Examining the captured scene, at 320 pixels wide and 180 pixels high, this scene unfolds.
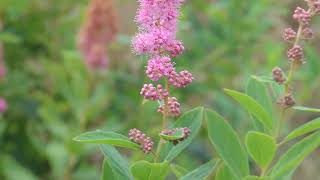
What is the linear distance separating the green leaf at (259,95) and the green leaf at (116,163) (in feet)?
0.79

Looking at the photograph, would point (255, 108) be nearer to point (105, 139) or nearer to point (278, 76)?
point (278, 76)

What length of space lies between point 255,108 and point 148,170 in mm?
196

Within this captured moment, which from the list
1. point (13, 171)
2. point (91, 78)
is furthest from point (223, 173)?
point (91, 78)

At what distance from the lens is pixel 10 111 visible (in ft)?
10.3

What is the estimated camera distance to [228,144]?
1.26 m

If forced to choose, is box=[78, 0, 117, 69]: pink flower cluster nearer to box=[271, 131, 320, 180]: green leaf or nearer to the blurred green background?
the blurred green background

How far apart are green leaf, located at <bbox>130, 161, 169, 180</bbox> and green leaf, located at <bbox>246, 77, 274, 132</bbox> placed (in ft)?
0.69

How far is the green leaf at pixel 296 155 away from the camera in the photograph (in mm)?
1217

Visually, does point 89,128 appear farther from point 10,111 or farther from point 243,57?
point 243,57

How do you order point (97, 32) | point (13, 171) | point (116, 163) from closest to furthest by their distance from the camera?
point (116, 163) → point (13, 171) → point (97, 32)

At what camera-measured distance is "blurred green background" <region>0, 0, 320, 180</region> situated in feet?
9.16

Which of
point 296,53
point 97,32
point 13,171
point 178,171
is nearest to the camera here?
point 296,53

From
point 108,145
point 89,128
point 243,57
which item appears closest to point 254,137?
point 108,145

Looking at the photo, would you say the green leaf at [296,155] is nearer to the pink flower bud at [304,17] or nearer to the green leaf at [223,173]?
the green leaf at [223,173]
